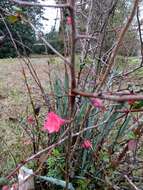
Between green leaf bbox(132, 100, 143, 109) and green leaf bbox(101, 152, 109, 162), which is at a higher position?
green leaf bbox(132, 100, 143, 109)

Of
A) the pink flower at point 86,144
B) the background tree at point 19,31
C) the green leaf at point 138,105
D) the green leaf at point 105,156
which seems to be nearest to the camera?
the green leaf at point 138,105

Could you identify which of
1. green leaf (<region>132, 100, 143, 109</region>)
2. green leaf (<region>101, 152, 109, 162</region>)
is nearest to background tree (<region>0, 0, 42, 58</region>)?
green leaf (<region>132, 100, 143, 109</region>)

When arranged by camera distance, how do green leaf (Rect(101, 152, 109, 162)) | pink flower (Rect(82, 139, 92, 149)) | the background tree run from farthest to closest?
the background tree < green leaf (Rect(101, 152, 109, 162)) < pink flower (Rect(82, 139, 92, 149))

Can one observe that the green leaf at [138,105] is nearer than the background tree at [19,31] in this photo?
Yes

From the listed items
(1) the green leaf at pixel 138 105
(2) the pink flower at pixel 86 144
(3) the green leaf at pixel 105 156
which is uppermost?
(1) the green leaf at pixel 138 105

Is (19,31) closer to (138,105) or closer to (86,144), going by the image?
(86,144)

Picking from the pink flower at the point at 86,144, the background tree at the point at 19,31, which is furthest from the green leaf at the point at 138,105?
the background tree at the point at 19,31

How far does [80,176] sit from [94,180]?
3.7 inches

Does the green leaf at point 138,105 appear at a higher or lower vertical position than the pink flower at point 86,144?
higher

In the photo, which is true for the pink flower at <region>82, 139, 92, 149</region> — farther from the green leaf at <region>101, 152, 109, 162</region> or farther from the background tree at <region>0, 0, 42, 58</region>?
the background tree at <region>0, 0, 42, 58</region>

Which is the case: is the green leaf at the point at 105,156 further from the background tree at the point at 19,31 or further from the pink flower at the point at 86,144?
the background tree at the point at 19,31

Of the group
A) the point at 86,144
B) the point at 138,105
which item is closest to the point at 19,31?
the point at 86,144

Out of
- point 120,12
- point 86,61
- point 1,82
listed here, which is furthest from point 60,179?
point 1,82

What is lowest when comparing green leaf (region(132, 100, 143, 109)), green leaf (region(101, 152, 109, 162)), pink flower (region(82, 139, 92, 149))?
green leaf (region(101, 152, 109, 162))
